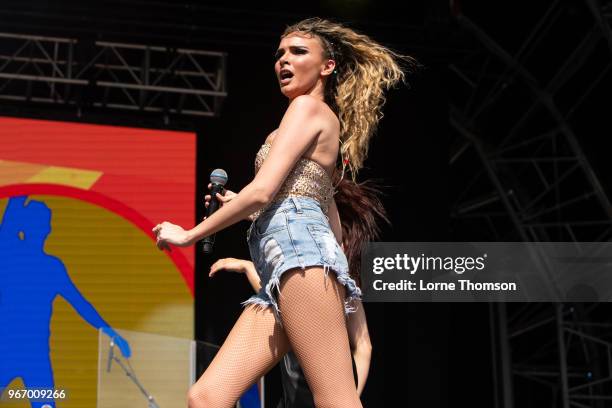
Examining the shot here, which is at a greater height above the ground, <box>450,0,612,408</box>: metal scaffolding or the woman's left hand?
<box>450,0,612,408</box>: metal scaffolding

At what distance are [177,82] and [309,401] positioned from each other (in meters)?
4.65

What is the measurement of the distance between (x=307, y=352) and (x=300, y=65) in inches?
30.0

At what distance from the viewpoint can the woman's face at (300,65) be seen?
96.4 inches

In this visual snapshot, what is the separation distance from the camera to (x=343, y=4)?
695 cm

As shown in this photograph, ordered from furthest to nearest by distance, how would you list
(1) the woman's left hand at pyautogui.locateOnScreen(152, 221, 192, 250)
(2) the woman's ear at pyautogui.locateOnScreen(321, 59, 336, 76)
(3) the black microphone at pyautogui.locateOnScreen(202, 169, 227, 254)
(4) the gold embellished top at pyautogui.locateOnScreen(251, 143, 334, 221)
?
(2) the woman's ear at pyautogui.locateOnScreen(321, 59, 336, 76)
(3) the black microphone at pyautogui.locateOnScreen(202, 169, 227, 254)
(4) the gold embellished top at pyautogui.locateOnScreen(251, 143, 334, 221)
(1) the woman's left hand at pyautogui.locateOnScreen(152, 221, 192, 250)

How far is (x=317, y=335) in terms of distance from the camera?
7.10 ft

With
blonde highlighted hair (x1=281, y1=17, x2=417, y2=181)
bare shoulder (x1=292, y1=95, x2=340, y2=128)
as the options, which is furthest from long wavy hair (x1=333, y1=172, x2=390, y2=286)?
bare shoulder (x1=292, y1=95, x2=340, y2=128)

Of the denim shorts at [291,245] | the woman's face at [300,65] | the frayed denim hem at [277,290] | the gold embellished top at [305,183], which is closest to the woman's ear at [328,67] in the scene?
the woman's face at [300,65]

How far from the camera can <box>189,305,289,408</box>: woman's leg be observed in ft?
7.13

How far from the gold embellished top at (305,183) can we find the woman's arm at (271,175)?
0.05 metres

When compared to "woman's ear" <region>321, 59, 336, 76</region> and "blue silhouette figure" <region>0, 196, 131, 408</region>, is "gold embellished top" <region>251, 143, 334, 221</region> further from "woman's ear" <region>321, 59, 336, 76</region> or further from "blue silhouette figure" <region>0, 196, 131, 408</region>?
"blue silhouette figure" <region>0, 196, 131, 408</region>

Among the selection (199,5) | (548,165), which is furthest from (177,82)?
(548,165)

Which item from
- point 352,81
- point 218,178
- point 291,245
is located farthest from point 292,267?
point 352,81

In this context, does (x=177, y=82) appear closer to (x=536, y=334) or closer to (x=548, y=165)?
(x=548, y=165)
